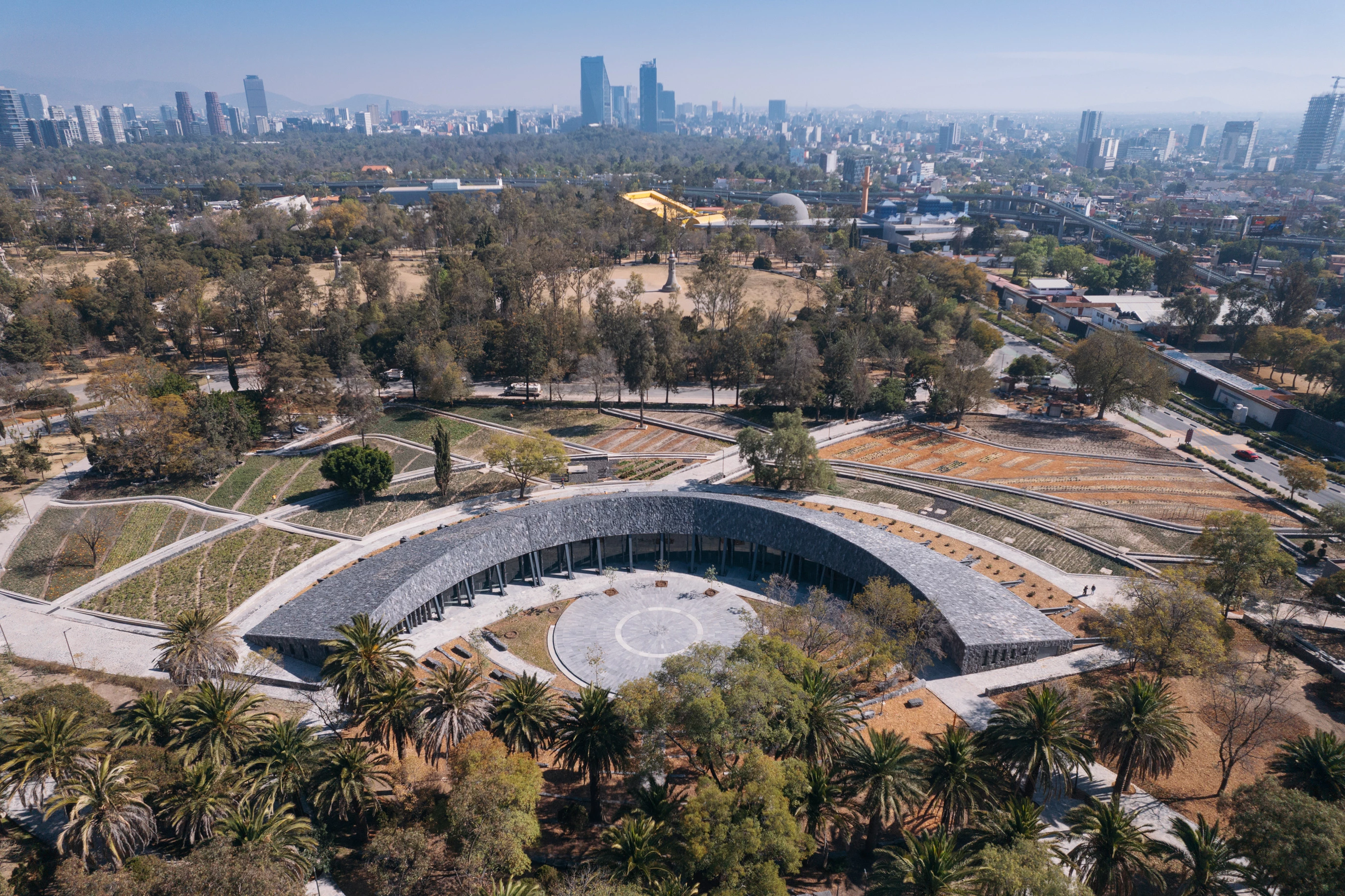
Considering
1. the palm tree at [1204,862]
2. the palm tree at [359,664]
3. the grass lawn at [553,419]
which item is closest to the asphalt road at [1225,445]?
the palm tree at [1204,862]

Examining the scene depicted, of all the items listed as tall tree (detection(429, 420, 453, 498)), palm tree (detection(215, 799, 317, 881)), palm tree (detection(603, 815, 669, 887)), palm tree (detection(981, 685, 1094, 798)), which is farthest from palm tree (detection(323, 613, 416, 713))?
palm tree (detection(981, 685, 1094, 798))

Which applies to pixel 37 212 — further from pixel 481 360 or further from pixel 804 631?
pixel 804 631

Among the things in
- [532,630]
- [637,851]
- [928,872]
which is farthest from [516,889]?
[532,630]

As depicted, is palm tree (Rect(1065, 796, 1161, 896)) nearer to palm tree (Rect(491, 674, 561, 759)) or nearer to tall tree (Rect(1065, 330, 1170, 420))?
palm tree (Rect(491, 674, 561, 759))

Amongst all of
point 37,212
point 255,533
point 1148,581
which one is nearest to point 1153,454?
point 1148,581

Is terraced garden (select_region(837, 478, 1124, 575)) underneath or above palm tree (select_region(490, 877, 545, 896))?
underneath

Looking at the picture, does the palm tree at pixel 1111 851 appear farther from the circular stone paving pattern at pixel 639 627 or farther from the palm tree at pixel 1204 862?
the circular stone paving pattern at pixel 639 627
